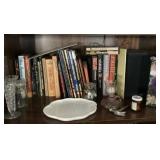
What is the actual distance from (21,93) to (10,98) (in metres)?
0.16

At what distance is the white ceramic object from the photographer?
0.95 metres

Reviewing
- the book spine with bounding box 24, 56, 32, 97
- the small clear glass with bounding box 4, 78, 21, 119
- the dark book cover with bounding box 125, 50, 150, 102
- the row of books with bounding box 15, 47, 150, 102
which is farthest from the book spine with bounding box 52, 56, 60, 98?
the dark book cover with bounding box 125, 50, 150, 102

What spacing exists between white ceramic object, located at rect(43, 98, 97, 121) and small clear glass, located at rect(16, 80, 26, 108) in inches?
5.2

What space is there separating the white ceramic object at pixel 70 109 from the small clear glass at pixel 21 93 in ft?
0.43

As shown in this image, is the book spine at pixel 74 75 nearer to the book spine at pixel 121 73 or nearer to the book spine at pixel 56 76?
the book spine at pixel 56 76

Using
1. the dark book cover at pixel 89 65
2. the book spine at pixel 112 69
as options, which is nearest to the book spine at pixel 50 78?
the dark book cover at pixel 89 65

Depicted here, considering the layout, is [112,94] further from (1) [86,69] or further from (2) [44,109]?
(2) [44,109]

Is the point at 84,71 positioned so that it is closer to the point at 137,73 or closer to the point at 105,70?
the point at 105,70

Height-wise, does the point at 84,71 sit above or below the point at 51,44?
below

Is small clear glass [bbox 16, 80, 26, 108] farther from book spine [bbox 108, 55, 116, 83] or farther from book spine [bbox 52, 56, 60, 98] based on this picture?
book spine [bbox 108, 55, 116, 83]

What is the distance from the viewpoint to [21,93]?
110cm

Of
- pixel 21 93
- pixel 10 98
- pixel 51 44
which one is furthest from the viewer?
pixel 51 44

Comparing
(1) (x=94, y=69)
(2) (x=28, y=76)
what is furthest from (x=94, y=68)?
(2) (x=28, y=76)

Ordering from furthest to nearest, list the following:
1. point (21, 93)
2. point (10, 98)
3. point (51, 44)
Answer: point (51, 44) → point (21, 93) → point (10, 98)
